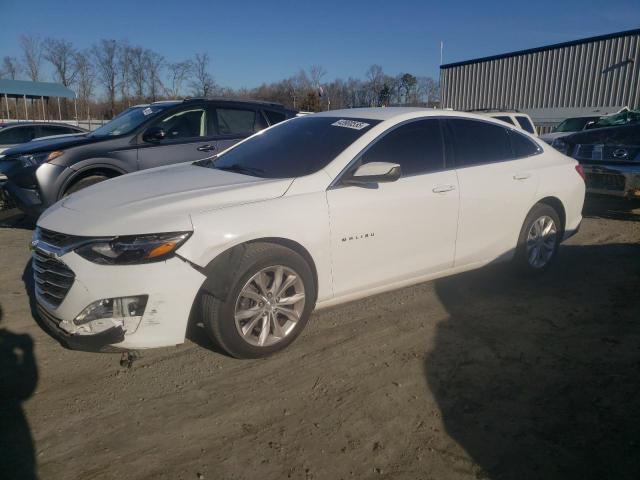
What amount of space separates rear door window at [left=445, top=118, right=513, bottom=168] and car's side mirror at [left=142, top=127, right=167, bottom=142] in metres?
3.75

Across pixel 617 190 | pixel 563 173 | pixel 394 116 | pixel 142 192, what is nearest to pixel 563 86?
pixel 617 190

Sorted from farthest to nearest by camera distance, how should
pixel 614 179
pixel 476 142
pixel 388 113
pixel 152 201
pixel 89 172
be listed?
pixel 614 179
pixel 89 172
pixel 476 142
pixel 388 113
pixel 152 201

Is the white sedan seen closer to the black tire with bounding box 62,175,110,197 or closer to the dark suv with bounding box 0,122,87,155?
the black tire with bounding box 62,175,110,197

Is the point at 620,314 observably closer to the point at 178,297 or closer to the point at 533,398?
the point at 533,398

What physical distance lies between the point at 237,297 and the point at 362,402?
3.23 feet

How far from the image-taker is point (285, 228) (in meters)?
3.29

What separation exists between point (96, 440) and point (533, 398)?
96.2 inches

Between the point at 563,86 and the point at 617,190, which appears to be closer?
the point at 617,190

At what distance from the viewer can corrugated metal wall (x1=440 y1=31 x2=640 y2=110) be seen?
843 inches

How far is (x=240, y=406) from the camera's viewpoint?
2896mm

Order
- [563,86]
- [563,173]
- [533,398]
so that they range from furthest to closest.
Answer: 1. [563,86]
2. [563,173]
3. [533,398]

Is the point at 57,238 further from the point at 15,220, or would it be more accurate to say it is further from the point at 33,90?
the point at 33,90

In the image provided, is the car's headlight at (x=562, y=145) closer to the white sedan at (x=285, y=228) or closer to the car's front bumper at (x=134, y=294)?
the white sedan at (x=285, y=228)

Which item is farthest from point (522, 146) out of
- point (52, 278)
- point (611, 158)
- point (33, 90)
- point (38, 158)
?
point (33, 90)
